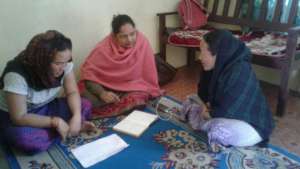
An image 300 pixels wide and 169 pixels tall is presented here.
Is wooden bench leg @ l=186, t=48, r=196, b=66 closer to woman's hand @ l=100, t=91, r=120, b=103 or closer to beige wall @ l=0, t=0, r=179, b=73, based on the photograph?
beige wall @ l=0, t=0, r=179, b=73

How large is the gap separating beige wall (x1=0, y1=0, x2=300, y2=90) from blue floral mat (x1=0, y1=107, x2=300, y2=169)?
0.90 m

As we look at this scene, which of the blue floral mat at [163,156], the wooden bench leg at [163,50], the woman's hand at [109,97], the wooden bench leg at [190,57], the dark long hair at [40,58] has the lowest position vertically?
the blue floral mat at [163,156]

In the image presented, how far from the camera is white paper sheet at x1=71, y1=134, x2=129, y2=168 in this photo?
4.97 feet

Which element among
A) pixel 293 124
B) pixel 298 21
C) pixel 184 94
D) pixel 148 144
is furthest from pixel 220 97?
pixel 298 21

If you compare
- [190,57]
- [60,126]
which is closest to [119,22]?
[60,126]

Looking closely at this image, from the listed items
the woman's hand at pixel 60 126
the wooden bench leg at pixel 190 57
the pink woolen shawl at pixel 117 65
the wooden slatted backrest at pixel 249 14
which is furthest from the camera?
the wooden bench leg at pixel 190 57

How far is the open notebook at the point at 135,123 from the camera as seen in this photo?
1.75 m

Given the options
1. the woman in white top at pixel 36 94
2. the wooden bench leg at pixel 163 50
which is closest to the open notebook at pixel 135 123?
the woman in white top at pixel 36 94

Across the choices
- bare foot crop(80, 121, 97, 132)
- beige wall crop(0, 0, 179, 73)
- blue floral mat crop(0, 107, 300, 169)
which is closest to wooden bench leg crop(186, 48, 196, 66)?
beige wall crop(0, 0, 179, 73)

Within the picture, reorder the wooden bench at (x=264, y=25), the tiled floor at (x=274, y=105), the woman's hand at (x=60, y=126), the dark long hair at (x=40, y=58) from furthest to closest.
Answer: the wooden bench at (x=264, y=25) < the tiled floor at (x=274, y=105) < the woman's hand at (x=60, y=126) < the dark long hair at (x=40, y=58)

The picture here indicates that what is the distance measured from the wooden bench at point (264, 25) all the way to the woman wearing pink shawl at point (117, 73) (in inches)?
25.3

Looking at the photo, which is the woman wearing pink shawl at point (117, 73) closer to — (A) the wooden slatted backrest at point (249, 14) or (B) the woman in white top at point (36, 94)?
(B) the woman in white top at point (36, 94)

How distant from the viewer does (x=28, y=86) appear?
152 centimetres

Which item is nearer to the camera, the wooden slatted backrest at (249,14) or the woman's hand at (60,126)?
the woman's hand at (60,126)
